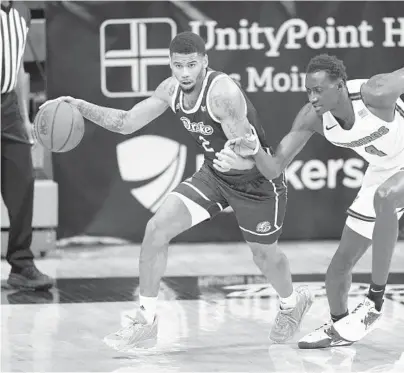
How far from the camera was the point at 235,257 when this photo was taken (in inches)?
363

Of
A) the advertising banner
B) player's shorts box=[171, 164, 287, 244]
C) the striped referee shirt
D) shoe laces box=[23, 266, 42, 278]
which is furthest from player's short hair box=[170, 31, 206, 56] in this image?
the advertising banner

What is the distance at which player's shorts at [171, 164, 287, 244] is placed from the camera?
6098 millimetres

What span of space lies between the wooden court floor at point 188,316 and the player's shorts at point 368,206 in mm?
642

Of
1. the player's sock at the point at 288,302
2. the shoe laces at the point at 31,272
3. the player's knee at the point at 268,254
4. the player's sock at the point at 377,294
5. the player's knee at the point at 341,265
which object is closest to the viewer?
the player's sock at the point at 377,294

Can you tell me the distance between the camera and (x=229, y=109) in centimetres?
586

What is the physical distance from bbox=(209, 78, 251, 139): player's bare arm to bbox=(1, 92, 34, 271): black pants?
233 centimetres

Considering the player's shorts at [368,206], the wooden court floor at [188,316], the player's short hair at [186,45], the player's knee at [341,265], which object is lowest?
the wooden court floor at [188,316]

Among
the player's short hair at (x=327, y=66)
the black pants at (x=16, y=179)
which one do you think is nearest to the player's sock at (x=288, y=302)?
the player's short hair at (x=327, y=66)

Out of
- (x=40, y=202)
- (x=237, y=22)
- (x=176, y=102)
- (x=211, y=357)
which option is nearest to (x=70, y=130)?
(x=176, y=102)

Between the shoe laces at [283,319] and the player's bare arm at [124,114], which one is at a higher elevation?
the player's bare arm at [124,114]

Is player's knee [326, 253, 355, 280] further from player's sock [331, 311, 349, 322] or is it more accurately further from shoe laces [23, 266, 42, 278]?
shoe laces [23, 266, 42, 278]

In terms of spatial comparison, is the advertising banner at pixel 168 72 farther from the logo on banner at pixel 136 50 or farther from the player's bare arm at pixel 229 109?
the player's bare arm at pixel 229 109

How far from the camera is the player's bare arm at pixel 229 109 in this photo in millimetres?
5859

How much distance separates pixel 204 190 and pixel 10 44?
7.57 feet
